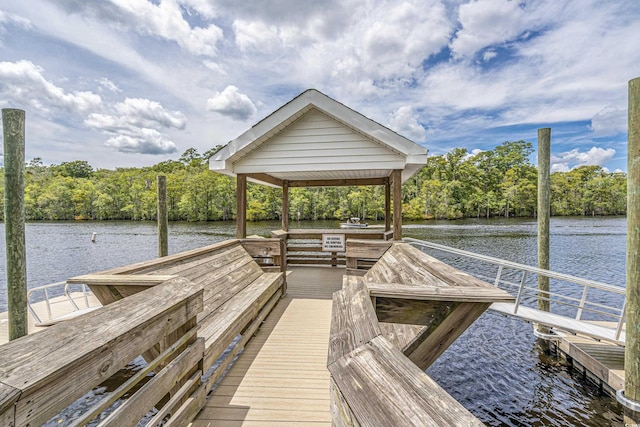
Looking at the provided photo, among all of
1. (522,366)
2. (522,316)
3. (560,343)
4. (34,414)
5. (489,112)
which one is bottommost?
(522,366)

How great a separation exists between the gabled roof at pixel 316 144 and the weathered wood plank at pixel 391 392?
4.68m

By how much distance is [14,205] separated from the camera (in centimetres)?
382

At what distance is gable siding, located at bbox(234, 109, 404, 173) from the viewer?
223 inches

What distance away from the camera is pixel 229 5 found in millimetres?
7098

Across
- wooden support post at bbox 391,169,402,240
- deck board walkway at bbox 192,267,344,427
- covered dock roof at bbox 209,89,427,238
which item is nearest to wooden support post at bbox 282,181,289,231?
covered dock roof at bbox 209,89,427,238

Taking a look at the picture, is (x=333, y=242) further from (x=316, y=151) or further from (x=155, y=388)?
(x=155, y=388)

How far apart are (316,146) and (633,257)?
4.65 m

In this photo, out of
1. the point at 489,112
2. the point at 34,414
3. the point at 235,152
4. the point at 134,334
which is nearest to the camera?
the point at 34,414

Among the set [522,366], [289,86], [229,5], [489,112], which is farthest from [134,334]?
[489,112]

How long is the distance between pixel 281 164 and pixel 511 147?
71.1 metres

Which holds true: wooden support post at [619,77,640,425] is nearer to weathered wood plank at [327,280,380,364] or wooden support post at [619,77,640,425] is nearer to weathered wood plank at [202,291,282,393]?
weathered wood plank at [327,280,380,364]

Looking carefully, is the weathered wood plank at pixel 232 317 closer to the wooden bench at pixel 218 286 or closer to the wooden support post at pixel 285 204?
the wooden bench at pixel 218 286

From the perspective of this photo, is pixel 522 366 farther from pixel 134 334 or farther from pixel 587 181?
pixel 587 181

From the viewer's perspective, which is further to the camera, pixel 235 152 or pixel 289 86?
pixel 289 86
